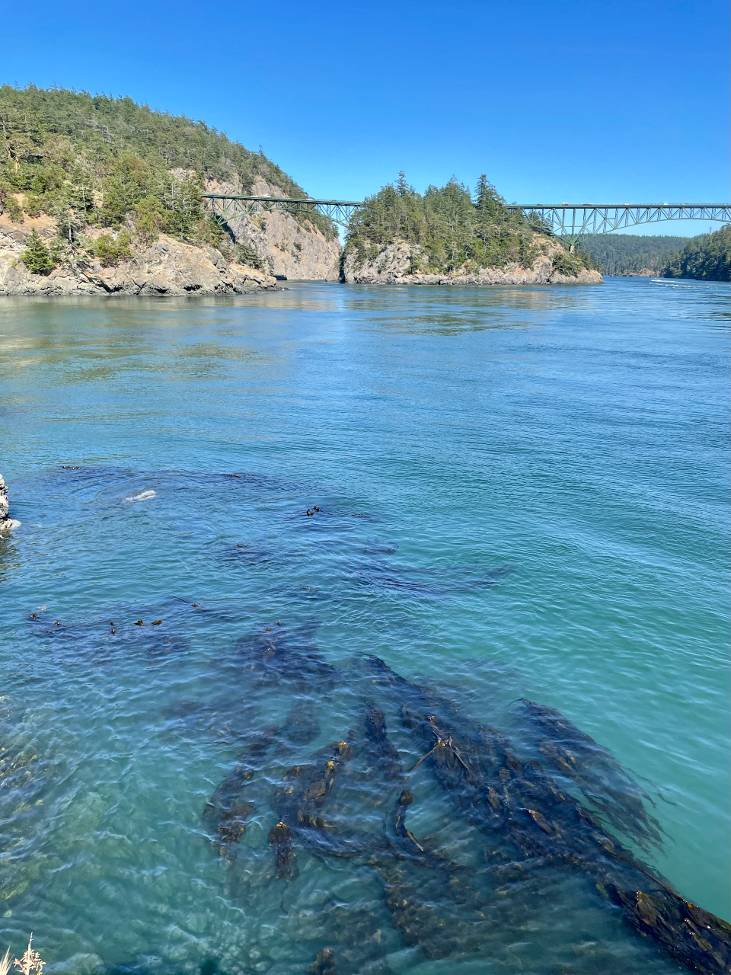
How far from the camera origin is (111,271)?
117812 millimetres

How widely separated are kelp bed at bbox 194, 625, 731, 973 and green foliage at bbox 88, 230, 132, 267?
120562 mm

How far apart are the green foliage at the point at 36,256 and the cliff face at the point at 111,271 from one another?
0.88m

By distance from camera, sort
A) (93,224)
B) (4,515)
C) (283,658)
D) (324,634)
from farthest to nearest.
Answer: (93,224) < (4,515) < (324,634) < (283,658)

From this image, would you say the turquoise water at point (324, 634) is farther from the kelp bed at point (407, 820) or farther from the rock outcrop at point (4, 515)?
the rock outcrop at point (4, 515)

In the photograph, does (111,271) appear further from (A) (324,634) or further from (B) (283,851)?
(B) (283,851)

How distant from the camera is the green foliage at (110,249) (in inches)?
4582

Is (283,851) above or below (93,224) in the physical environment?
below

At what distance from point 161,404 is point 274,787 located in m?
33.8

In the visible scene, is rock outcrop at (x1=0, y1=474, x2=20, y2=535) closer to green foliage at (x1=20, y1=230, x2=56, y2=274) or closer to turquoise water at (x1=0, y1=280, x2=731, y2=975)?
turquoise water at (x1=0, y1=280, x2=731, y2=975)

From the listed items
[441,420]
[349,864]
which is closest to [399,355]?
[441,420]

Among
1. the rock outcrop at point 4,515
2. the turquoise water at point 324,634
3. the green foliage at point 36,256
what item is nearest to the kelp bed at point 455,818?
the turquoise water at point 324,634

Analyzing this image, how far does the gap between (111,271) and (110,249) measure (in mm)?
3703

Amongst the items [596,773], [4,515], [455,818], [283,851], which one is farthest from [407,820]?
[4,515]

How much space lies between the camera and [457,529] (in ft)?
72.3
